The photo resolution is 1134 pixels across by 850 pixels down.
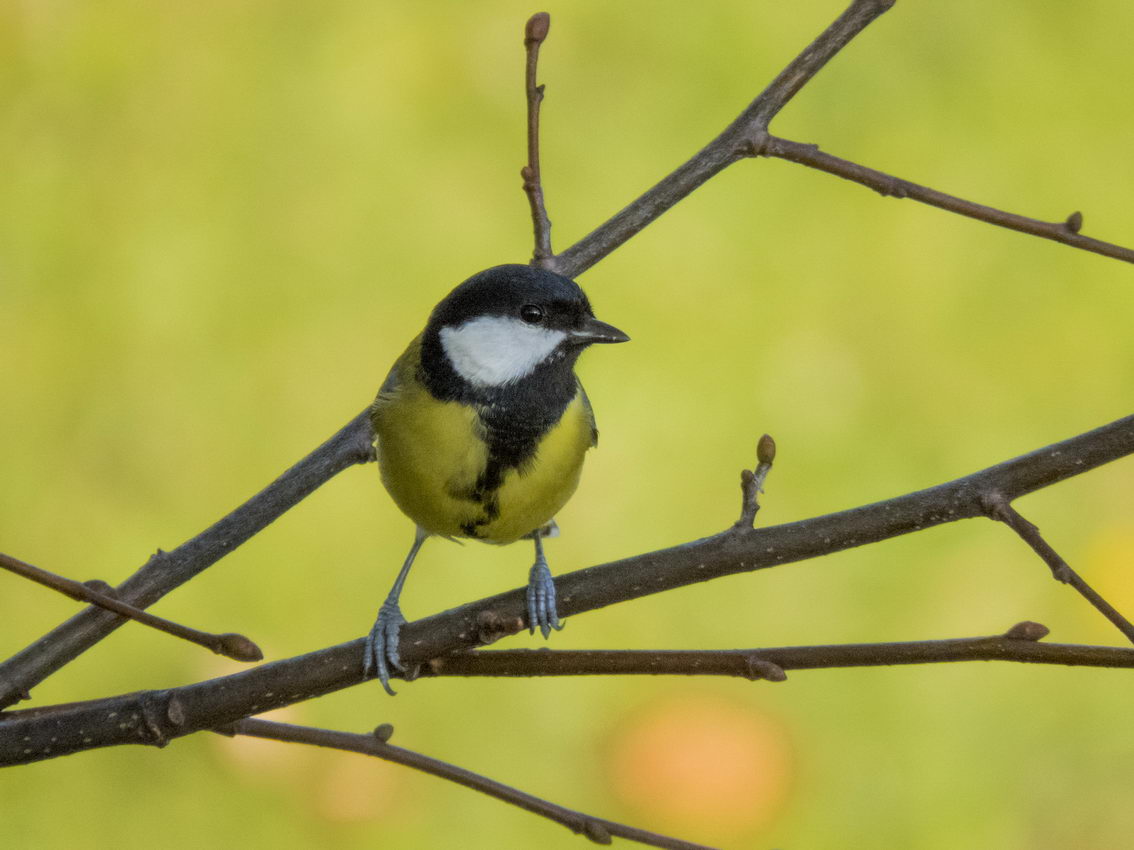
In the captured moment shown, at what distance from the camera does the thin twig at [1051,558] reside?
0.77 meters

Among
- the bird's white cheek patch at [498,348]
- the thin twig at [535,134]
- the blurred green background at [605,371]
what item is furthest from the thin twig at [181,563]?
the blurred green background at [605,371]

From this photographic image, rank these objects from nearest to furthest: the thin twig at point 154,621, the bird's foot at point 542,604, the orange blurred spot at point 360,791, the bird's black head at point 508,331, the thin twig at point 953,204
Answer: the thin twig at point 154,621
the thin twig at point 953,204
the bird's foot at point 542,604
the bird's black head at point 508,331
the orange blurred spot at point 360,791

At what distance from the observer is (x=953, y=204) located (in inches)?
35.9

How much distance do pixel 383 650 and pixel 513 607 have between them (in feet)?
0.62

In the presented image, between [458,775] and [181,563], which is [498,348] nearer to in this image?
[181,563]

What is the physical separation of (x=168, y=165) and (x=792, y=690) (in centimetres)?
142

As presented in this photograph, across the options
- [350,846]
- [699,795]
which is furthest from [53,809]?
[699,795]

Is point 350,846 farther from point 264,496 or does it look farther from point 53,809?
point 264,496

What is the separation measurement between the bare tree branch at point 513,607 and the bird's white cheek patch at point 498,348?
33 centimetres

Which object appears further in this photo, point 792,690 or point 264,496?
point 792,690

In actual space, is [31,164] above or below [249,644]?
above

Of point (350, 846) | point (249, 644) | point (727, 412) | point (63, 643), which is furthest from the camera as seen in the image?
point (727, 412)

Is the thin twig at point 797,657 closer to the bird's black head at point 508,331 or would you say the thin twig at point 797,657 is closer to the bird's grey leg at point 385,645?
the bird's grey leg at point 385,645

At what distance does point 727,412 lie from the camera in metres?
2.40
